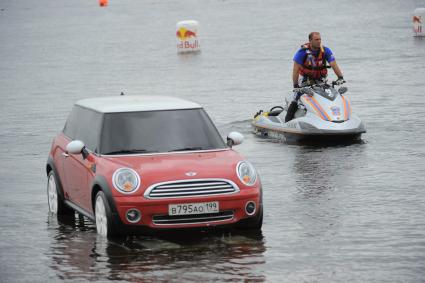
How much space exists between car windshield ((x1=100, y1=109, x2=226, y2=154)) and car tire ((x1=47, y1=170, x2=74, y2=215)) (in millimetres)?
Answer: 1309

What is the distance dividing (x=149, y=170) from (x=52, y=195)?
255 centimetres

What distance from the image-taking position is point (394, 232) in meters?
12.0

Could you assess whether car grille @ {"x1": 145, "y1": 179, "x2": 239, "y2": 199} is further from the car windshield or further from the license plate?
the car windshield

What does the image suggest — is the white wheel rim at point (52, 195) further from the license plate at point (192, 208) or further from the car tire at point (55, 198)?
the license plate at point (192, 208)

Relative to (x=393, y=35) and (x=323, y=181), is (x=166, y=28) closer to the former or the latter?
(x=393, y=35)

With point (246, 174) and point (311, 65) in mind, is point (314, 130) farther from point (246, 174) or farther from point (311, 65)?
point (246, 174)

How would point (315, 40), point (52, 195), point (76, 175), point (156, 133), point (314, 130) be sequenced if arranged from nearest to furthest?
1. point (156, 133)
2. point (76, 175)
3. point (52, 195)
4. point (314, 130)
5. point (315, 40)

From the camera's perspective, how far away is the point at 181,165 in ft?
38.6

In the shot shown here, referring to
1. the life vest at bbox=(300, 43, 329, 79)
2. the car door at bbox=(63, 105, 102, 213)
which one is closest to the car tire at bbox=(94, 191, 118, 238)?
the car door at bbox=(63, 105, 102, 213)

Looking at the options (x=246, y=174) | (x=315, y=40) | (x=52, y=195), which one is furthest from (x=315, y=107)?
(x=246, y=174)

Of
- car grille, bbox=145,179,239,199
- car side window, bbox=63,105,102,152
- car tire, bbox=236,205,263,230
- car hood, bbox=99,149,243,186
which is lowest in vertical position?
car tire, bbox=236,205,263,230

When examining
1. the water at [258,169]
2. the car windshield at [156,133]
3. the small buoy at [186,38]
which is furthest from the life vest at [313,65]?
the small buoy at [186,38]

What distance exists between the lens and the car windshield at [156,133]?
40.8 ft

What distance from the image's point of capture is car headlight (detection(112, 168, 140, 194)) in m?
11.5
